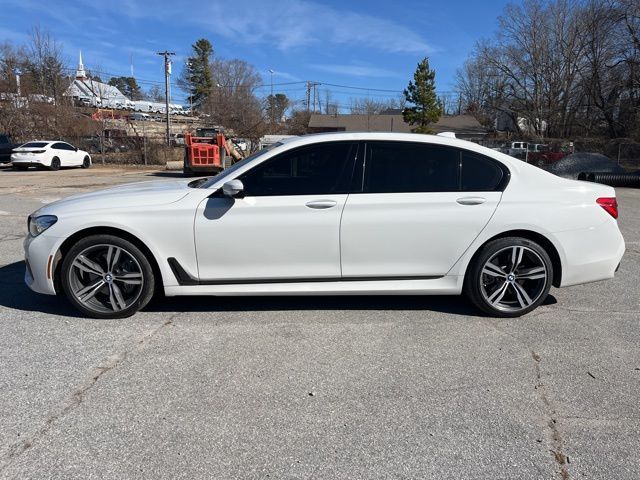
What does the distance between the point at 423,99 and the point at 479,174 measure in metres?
49.5

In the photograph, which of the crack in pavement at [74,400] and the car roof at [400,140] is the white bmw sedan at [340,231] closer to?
the car roof at [400,140]

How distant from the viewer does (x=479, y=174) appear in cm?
444

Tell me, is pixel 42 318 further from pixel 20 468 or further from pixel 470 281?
pixel 470 281

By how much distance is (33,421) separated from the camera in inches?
110

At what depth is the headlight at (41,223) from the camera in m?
4.23

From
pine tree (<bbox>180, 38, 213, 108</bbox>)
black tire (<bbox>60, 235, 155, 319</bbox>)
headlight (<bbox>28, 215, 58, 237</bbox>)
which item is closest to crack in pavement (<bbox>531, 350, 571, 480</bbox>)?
black tire (<bbox>60, 235, 155, 319</bbox>)

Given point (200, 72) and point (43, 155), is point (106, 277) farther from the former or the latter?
point (200, 72)

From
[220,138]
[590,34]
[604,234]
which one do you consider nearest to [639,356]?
[604,234]

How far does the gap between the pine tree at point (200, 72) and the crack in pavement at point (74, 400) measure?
305 feet

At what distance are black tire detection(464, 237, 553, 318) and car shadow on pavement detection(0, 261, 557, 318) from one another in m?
0.23

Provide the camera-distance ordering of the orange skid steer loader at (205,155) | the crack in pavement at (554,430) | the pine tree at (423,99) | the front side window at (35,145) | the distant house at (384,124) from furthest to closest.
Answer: the distant house at (384,124) < the pine tree at (423,99) < the front side window at (35,145) < the orange skid steer loader at (205,155) < the crack in pavement at (554,430)

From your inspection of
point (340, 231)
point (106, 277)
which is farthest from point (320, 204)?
point (106, 277)

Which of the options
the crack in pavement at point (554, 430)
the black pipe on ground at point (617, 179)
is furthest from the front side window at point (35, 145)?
the crack in pavement at point (554, 430)

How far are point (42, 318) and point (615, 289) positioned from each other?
19.0 feet
